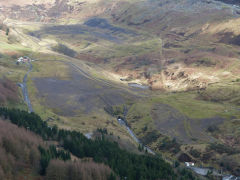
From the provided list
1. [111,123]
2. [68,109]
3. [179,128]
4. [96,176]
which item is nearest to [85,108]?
[68,109]

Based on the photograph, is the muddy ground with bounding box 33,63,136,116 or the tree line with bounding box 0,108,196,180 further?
the muddy ground with bounding box 33,63,136,116

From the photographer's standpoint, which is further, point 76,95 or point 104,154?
point 76,95

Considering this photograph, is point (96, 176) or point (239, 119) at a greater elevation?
→ point (96, 176)

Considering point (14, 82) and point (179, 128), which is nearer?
point (179, 128)

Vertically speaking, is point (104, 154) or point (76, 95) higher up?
point (104, 154)

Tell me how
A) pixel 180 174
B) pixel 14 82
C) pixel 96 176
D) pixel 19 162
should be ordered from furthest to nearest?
pixel 14 82 → pixel 180 174 → pixel 96 176 → pixel 19 162

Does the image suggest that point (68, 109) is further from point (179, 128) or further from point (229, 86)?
point (229, 86)

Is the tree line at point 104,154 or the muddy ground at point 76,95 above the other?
Result: the tree line at point 104,154

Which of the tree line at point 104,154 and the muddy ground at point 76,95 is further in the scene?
the muddy ground at point 76,95

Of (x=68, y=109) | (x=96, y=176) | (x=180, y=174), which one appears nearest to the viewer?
(x=96, y=176)

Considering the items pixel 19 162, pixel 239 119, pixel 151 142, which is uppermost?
pixel 19 162

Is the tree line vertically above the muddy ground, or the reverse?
the tree line
